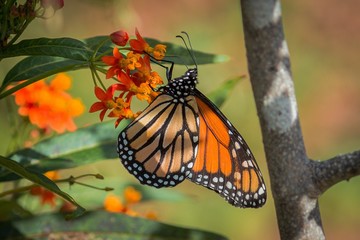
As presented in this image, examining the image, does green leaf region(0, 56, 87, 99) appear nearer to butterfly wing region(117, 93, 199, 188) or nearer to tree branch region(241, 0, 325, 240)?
butterfly wing region(117, 93, 199, 188)

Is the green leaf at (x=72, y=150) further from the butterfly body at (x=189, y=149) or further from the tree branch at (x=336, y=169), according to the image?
the tree branch at (x=336, y=169)

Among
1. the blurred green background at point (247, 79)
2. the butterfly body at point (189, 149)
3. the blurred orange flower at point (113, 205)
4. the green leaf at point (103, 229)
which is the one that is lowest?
the green leaf at point (103, 229)

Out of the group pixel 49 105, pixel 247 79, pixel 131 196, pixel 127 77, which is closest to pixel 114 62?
pixel 127 77

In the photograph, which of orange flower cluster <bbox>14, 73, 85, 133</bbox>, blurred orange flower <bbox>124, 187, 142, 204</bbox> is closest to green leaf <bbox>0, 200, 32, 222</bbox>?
orange flower cluster <bbox>14, 73, 85, 133</bbox>

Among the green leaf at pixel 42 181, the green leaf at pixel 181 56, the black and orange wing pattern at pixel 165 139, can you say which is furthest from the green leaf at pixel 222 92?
the green leaf at pixel 42 181

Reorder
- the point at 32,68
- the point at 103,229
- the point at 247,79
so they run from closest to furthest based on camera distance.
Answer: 1. the point at 32,68
2. the point at 103,229
3. the point at 247,79

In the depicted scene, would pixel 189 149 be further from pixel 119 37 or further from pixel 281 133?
pixel 119 37

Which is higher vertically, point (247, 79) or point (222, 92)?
point (247, 79)
